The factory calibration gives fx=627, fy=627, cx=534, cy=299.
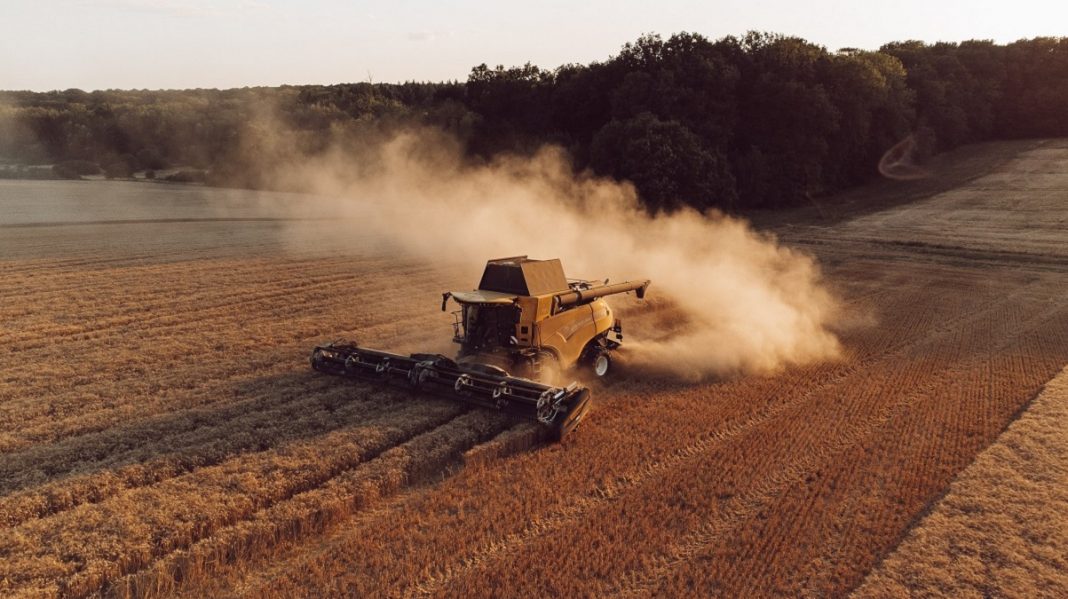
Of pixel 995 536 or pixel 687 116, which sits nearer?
pixel 995 536

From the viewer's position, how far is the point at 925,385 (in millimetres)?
11391

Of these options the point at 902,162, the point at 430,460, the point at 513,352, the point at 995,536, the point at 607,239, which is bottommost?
the point at 430,460

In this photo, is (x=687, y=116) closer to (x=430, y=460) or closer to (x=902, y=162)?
(x=902, y=162)

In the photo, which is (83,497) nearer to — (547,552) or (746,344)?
(547,552)

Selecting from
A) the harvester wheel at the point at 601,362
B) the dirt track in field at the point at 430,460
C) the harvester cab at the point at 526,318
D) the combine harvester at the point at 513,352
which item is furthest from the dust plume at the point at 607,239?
the combine harvester at the point at 513,352

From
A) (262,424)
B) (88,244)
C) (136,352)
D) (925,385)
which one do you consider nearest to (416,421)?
(262,424)

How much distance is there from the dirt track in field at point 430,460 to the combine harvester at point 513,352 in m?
0.39

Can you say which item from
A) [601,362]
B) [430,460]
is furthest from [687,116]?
[430,460]

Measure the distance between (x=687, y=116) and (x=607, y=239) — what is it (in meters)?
23.0

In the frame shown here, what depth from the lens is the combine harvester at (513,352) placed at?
371 inches

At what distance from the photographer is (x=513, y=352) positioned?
10219 mm

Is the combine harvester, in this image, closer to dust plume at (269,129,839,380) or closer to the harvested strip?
dust plume at (269,129,839,380)

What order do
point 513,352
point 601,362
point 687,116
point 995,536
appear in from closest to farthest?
point 995,536, point 513,352, point 601,362, point 687,116

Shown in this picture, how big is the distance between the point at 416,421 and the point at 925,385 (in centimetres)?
910
